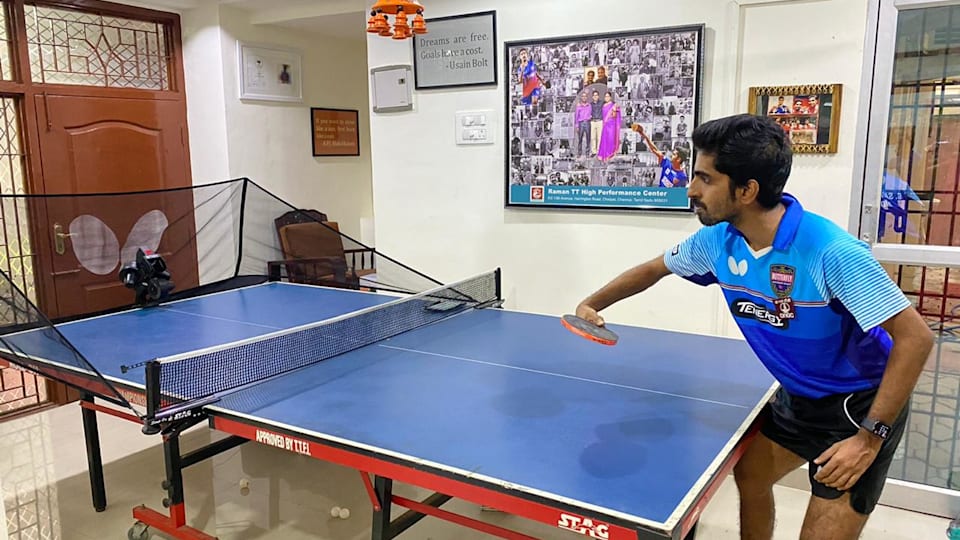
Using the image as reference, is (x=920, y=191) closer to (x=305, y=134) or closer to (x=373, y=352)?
(x=373, y=352)

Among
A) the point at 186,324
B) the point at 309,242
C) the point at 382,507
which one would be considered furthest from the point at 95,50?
the point at 382,507

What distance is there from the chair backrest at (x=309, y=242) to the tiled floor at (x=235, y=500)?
1.28 metres

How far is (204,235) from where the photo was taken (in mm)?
4047

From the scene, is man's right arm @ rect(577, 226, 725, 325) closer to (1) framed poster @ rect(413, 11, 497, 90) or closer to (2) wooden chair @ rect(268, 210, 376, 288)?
(2) wooden chair @ rect(268, 210, 376, 288)

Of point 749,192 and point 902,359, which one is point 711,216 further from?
point 902,359

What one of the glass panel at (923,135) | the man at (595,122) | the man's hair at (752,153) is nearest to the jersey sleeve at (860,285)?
the man's hair at (752,153)

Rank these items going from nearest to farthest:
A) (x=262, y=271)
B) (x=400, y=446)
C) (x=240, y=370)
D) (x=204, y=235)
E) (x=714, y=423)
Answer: (x=400, y=446) → (x=714, y=423) → (x=240, y=370) → (x=204, y=235) → (x=262, y=271)

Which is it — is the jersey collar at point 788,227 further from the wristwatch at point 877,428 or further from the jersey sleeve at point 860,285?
the wristwatch at point 877,428

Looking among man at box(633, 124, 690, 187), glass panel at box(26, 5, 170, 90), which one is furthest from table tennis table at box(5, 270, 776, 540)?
glass panel at box(26, 5, 170, 90)

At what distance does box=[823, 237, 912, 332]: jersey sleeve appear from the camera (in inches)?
60.9

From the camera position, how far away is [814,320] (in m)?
1.71

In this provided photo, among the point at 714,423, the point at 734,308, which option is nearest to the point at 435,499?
the point at 714,423

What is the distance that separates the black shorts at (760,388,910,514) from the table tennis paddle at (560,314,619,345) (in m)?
0.48

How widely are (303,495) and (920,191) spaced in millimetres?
3153
